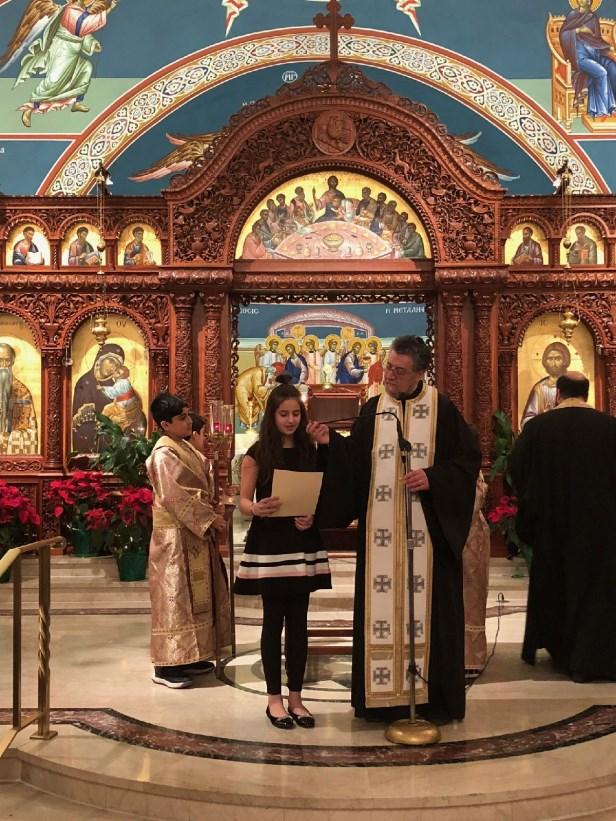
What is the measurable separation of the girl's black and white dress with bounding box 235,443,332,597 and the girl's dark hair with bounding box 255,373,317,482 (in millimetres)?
37

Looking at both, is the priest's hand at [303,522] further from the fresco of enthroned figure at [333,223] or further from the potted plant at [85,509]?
the fresco of enthroned figure at [333,223]

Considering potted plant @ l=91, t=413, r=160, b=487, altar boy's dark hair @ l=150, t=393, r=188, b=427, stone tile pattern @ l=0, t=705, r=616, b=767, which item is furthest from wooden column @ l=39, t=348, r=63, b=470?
stone tile pattern @ l=0, t=705, r=616, b=767

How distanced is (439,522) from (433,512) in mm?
74

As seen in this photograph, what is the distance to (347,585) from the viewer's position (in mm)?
9148

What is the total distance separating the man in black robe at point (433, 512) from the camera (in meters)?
4.96

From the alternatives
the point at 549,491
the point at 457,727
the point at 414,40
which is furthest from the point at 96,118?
the point at 457,727

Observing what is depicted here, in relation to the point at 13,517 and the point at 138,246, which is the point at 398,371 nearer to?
the point at 13,517

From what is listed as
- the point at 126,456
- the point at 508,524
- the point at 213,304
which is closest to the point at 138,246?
the point at 213,304

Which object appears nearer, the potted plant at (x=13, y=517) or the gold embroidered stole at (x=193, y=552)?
the gold embroidered stole at (x=193, y=552)

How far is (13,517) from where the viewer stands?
9438 millimetres

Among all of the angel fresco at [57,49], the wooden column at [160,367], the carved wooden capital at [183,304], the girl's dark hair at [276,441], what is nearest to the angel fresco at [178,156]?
the angel fresco at [57,49]

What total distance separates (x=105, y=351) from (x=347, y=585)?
11.4 feet

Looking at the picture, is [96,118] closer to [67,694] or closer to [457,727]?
[67,694]

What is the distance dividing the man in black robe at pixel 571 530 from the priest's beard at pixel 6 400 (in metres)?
5.75
